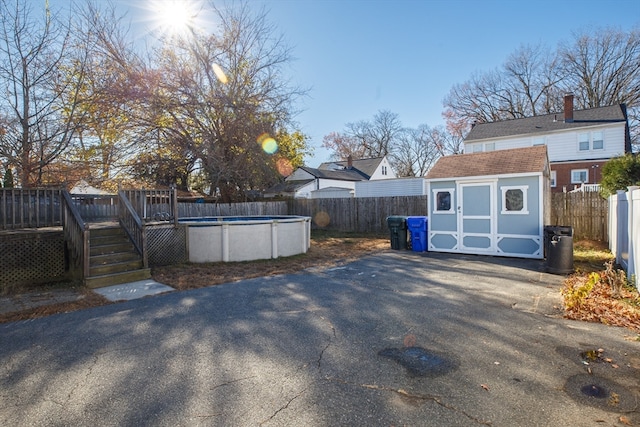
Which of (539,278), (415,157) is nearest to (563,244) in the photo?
(539,278)

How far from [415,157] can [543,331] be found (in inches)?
1850

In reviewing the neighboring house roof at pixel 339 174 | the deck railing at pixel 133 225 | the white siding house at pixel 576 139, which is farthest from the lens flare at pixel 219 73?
the white siding house at pixel 576 139

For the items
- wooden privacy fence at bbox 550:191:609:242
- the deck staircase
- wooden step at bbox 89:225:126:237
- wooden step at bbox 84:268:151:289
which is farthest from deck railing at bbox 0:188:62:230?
wooden privacy fence at bbox 550:191:609:242

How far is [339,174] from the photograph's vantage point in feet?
119

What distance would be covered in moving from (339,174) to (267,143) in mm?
18622

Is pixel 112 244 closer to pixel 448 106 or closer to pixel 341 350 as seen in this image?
pixel 341 350

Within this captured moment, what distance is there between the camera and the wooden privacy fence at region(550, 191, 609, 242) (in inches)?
459

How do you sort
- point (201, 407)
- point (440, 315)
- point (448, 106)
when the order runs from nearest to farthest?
point (201, 407) < point (440, 315) < point (448, 106)

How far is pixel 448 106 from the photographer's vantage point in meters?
38.8

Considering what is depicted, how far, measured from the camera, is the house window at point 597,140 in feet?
78.5

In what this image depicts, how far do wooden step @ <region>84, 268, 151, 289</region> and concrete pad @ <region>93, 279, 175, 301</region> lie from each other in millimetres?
187

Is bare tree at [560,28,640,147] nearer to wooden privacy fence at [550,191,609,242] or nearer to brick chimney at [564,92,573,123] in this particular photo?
brick chimney at [564,92,573,123]

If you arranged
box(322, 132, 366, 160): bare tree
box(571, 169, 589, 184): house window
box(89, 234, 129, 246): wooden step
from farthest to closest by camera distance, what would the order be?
1. box(322, 132, 366, 160): bare tree
2. box(571, 169, 589, 184): house window
3. box(89, 234, 129, 246): wooden step

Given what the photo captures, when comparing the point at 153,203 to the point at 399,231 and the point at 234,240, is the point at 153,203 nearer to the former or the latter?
the point at 234,240
